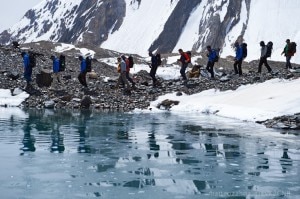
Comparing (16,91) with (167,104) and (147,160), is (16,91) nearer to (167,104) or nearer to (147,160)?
(167,104)

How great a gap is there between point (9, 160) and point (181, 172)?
3903 millimetres

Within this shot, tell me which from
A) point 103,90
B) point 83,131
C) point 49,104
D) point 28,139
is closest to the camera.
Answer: point 28,139

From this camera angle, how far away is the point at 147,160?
38.3 feet

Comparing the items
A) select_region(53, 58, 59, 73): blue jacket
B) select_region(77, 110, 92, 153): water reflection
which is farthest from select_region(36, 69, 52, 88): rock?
select_region(77, 110, 92, 153): water reflection

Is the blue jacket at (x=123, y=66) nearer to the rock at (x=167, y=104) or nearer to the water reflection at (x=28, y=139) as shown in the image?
the rock at (x=167, y=104)

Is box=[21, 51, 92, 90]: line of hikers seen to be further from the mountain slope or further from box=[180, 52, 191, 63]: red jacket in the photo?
the mountain slope

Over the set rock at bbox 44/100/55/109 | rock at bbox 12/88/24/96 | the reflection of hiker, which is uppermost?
rock at bbox 12/88/24/96

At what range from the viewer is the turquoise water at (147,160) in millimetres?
8836

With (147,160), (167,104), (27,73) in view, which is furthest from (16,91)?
(147,160)

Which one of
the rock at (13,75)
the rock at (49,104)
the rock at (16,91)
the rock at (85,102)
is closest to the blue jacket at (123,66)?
the rock at (85,102)

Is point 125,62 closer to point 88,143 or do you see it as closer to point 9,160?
point 88,143

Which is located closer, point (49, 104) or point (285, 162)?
point (285, 162)

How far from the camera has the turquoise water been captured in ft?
29.0

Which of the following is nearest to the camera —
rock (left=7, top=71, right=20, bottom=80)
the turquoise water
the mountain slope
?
the turquoise water
